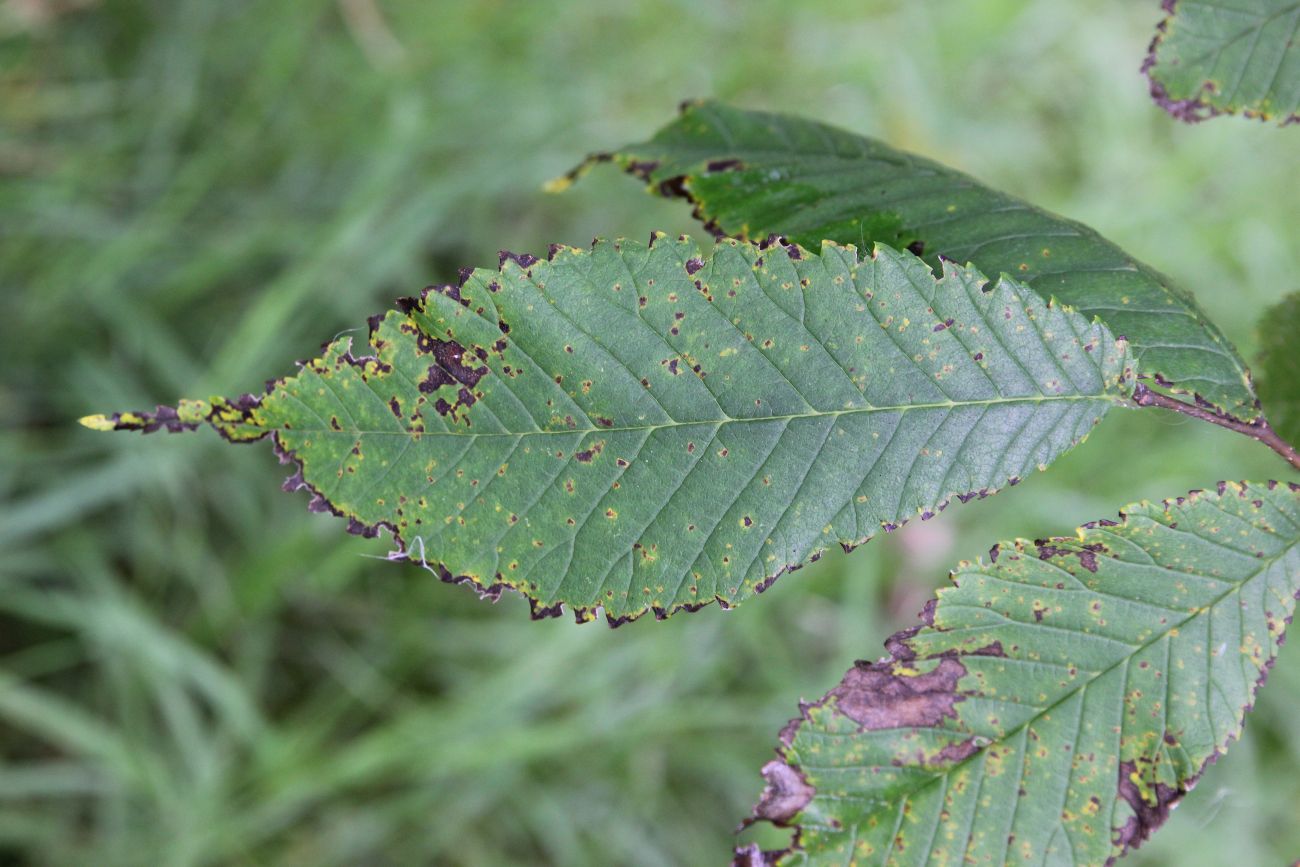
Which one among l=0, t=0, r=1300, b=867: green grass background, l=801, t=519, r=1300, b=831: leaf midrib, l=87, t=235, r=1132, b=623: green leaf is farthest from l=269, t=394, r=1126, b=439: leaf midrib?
l=0, t=0, r=1300, b=867: green grass background

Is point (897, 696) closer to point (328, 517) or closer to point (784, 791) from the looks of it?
point (784, 791)

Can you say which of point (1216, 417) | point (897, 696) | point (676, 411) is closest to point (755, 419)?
point (676, 411)

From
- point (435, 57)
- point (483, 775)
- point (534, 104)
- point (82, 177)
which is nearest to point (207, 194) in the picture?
point (82, 177)

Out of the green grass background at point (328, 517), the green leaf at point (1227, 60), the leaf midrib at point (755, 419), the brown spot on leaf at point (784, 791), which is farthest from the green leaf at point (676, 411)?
the green grass background at point (328, 517)

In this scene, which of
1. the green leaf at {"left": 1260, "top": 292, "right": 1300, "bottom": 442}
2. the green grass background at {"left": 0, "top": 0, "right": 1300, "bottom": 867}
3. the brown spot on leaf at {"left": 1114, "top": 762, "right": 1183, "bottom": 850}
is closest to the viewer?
the brown spot on leaf at {"left": 1114, "top": 762, "right": 1183, "bottom": 850}

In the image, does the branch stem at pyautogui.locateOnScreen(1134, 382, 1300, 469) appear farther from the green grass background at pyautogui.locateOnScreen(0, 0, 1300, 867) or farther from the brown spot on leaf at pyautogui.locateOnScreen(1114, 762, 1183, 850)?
the green grass background at pyautogui.locateOnScreen(0, 0, 1300, 867)

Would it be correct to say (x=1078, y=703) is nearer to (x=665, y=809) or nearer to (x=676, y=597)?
(x=676, y=597)
